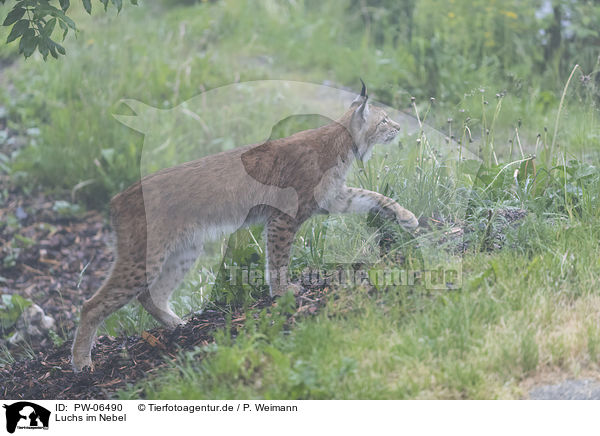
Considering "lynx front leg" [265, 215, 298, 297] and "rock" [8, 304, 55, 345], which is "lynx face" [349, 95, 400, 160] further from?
"rock" [8, 304, 55, 345]

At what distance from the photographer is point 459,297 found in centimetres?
417

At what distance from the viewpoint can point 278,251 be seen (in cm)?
470

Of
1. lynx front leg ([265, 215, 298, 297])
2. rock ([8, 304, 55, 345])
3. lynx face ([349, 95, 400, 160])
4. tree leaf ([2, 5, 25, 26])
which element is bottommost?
rock ([8, 304, 55, 345])

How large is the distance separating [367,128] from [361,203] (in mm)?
504

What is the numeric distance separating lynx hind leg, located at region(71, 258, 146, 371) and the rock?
5.11 feet

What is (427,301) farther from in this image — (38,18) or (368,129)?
(38,18)

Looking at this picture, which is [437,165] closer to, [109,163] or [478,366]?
[478,366]

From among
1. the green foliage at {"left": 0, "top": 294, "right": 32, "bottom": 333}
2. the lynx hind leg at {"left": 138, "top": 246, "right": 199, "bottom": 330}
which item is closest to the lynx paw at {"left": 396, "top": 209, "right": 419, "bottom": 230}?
the lynx hind leg at {"left": 138, "top": 246, "right": 199, "bottom": 330}

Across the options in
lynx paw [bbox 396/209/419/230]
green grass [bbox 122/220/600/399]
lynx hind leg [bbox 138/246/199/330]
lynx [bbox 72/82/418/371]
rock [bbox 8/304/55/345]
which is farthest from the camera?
rock [bbox 8/304/55/345]

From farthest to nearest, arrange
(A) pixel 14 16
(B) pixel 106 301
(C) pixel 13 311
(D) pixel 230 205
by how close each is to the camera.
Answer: (C) pixel 13 311, (D) pixel 230 205, (B) pixel 106 301, (A) pixel 14 16

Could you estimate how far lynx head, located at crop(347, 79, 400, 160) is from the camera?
4.84 m
